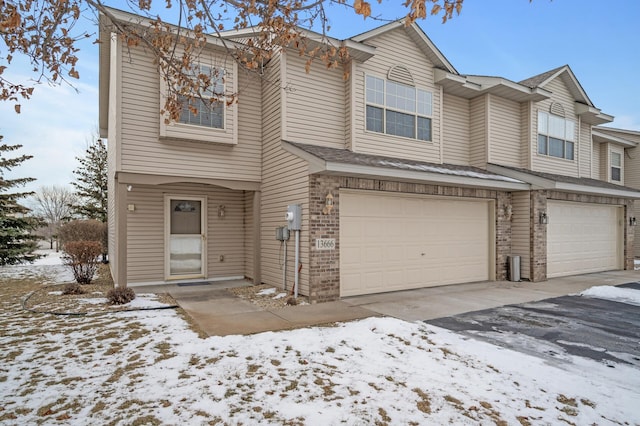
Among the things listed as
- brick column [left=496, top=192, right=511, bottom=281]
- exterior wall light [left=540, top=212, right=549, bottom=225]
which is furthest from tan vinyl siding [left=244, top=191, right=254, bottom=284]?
exterior wall light [left=540, top=212, right=549, bottom=225]

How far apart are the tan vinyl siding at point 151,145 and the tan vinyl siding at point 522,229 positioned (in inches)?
306

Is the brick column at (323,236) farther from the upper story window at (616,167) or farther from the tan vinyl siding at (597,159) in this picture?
the upper story window at (616,167)

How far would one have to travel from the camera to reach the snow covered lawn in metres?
3.08

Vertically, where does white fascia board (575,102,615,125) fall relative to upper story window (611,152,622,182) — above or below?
above

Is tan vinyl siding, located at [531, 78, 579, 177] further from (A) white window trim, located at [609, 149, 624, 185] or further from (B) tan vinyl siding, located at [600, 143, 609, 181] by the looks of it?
(A) white window trim, located at [609, 149, 624, 185]

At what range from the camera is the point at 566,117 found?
12742 mm

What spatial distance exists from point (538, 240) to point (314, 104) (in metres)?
7.20

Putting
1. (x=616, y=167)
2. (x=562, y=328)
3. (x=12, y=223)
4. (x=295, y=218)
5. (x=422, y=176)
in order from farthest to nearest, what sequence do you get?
(x=616, y=167), (x=12, y=223), (x=422, y=176), (x=295, y=218), (x=562, y=328)

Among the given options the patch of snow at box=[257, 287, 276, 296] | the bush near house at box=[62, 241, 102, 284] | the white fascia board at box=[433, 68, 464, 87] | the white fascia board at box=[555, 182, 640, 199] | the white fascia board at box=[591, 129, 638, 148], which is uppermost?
the white fascia board at box=[433, 68, 464, 87]

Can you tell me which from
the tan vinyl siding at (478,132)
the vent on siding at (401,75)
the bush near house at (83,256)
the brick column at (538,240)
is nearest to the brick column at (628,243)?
the brick column at (538,240)

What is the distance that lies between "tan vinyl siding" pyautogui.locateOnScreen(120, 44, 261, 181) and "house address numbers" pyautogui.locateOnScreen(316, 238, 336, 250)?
3177 millimetres

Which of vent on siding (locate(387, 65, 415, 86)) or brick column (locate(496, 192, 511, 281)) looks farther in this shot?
brick column (locate(496, 192, 511, 281))

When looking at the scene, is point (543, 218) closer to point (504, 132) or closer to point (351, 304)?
point (504, 132)

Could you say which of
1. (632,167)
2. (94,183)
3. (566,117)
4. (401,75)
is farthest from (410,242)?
(94,183)
